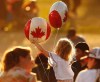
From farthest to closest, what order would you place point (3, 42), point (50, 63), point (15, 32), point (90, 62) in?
point (15, 32), point (3, 42), point (50, 63), point (90, 62)

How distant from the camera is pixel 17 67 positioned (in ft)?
22.5

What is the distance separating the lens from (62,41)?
8.25 meters

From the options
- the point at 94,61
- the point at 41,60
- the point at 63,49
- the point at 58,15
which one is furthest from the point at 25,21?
the point at 94,61

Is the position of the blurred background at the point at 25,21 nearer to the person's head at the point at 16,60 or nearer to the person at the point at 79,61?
the person at the point at 79,61

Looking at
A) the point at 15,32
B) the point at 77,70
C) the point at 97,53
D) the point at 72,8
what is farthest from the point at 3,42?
the point at 97,53

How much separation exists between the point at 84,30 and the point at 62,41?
13.5 metres

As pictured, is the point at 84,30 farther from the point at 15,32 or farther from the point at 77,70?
the point at 77,70

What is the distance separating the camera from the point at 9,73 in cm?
683

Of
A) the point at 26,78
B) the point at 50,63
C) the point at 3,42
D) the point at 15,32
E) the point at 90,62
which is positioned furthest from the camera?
the point at 15,32

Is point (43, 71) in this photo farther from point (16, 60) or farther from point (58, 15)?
point (16, 60)

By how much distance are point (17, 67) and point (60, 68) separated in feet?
4.62

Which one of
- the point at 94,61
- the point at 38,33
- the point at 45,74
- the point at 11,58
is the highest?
the point at 38,33

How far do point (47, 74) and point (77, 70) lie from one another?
44 centimetres

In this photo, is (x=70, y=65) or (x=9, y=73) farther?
(x=70, y=65)
